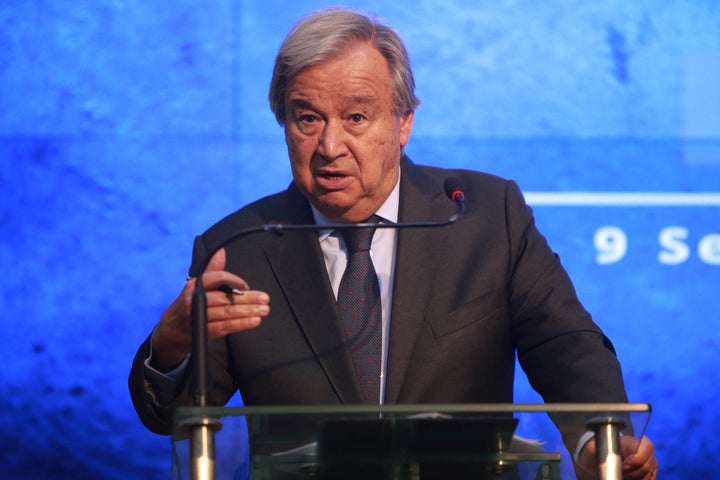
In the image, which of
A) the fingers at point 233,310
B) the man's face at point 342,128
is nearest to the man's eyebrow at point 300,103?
the man's face at point 342,128

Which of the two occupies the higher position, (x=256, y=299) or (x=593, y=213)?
(x=593, y=213)

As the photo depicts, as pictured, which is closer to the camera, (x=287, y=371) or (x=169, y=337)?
(x=169, y=337)

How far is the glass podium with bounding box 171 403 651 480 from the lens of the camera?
1.49 m

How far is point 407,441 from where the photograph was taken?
1.53m

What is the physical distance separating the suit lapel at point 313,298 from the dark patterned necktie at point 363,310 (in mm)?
33

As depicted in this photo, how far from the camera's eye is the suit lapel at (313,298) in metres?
2.17

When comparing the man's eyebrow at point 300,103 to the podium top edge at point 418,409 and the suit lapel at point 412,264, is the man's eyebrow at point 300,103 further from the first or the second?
the podium top edge at point 418,409

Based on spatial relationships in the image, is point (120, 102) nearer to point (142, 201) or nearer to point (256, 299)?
point (142, 201)

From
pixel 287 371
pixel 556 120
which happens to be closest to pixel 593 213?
pixel 556 120

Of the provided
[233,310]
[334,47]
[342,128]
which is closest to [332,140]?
[342,128]

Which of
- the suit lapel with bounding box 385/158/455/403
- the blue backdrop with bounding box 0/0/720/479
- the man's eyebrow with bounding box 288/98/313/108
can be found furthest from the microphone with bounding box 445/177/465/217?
the blue backdrop with bounding box 0/0/720/479

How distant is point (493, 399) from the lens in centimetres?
227

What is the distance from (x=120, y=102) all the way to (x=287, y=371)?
1189 millimetres

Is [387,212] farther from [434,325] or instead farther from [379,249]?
[434,325]
